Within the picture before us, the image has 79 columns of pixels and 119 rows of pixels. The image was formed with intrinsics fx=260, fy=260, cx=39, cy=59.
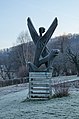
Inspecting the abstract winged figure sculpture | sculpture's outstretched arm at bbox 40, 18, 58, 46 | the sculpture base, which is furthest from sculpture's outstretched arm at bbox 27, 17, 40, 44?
the sculpture base

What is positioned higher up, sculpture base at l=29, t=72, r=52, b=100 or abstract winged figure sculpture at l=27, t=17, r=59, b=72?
abstract winged figure sculpture at l=27, t=17, r=59, b=72

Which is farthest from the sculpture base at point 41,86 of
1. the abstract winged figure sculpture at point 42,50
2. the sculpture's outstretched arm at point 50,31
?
the sculpture's outstretched arm at point 50,31

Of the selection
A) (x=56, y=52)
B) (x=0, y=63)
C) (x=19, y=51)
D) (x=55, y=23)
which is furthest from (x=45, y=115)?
(x=0, y=63)

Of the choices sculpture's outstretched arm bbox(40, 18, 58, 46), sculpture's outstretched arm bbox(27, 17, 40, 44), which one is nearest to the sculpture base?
sculpture's outstretched arm bbox(40, 18, 58, 46)

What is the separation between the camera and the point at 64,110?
7.98 m

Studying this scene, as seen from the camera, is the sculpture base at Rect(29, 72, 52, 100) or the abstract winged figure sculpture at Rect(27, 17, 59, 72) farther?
the abstract winged figure sculpture at Rect(27, 17, 59, 72)

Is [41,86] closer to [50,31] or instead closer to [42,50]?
[42,50]

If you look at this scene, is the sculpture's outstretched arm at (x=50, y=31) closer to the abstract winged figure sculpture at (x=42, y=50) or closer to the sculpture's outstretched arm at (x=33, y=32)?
the abstract winged figure sculpture at (x=42, y=50)

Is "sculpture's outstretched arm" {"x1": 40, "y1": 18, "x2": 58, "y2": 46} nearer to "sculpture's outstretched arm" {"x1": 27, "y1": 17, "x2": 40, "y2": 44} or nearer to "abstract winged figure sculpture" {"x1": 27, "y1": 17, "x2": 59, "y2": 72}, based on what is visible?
"abstract winged figure sculpture" {"x1": 27, "y1": 17, "x2": 59, "y2": 72}

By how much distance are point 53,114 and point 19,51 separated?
56719mm

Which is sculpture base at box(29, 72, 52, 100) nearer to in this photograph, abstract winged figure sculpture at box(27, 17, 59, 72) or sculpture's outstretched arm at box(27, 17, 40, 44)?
abstract winged figure sculpture at box(27, 17, 59, 72)

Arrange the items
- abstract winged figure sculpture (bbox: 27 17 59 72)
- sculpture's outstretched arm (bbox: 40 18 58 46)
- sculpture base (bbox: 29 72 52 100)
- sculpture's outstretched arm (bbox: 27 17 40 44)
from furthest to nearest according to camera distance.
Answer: sculpture's outstretched arm (bbox: 27 17 40 44) < sculpture's outstretched arm (bbox: 40 18 58 46) < abstract winged figure sculpture (bbox: 27 17 59 72) < sculpture base (bbox: 29 72 52 100)

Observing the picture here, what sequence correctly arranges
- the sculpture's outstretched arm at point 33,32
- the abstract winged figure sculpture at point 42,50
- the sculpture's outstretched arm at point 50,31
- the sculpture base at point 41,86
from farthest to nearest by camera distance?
the sculpture's outstretched arm at point 33,32
the sculpture's outstretched arm at point 50,31
the abstract winged figure sculpture at point 42,50
the sculpture base at point 41,86

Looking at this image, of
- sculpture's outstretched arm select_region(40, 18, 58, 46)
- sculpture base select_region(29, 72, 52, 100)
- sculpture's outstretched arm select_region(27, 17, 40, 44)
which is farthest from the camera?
sculpture's outstretched arm select_region(27, 17, 40, 44)
